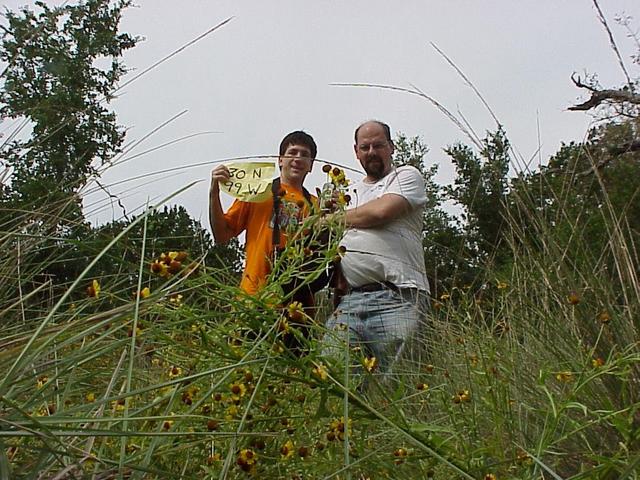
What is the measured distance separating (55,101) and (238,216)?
25.6 inches

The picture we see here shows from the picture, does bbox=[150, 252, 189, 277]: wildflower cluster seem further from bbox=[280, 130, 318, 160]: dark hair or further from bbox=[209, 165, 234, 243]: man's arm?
bbox=[280, 130, 318, 160]: dark hair

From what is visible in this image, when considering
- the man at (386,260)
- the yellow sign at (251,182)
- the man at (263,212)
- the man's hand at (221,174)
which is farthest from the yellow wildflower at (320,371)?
the man at (386,260)

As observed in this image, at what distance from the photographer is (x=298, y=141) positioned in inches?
95.6

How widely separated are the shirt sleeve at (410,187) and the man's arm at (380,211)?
28 millimetres

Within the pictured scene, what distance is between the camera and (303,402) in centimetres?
94

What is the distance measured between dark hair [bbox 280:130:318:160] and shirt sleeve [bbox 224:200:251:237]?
23cm

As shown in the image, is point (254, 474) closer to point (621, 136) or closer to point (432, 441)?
point (432, 441)

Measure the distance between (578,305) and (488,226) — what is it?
150 cm

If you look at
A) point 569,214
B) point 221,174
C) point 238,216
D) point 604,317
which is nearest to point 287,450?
point 604,317

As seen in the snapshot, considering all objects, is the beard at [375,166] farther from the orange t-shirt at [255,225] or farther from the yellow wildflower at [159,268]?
the yellow wildflower at [159,268]

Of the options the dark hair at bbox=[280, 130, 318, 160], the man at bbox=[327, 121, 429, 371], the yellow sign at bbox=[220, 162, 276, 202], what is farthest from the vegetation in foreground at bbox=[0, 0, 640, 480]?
the dark hair at bbox=[280, 130, 318, 160]

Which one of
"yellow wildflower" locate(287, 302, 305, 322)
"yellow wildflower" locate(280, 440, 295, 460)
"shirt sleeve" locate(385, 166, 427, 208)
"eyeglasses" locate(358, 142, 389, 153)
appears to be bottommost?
"yellow wildflower" locate(280, 440, 295, 460)

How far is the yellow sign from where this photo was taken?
5.68 ft

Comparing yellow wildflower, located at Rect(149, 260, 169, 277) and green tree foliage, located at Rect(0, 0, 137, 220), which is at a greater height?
green tree foliage, located at Rect(0, 0, 137, 220)
